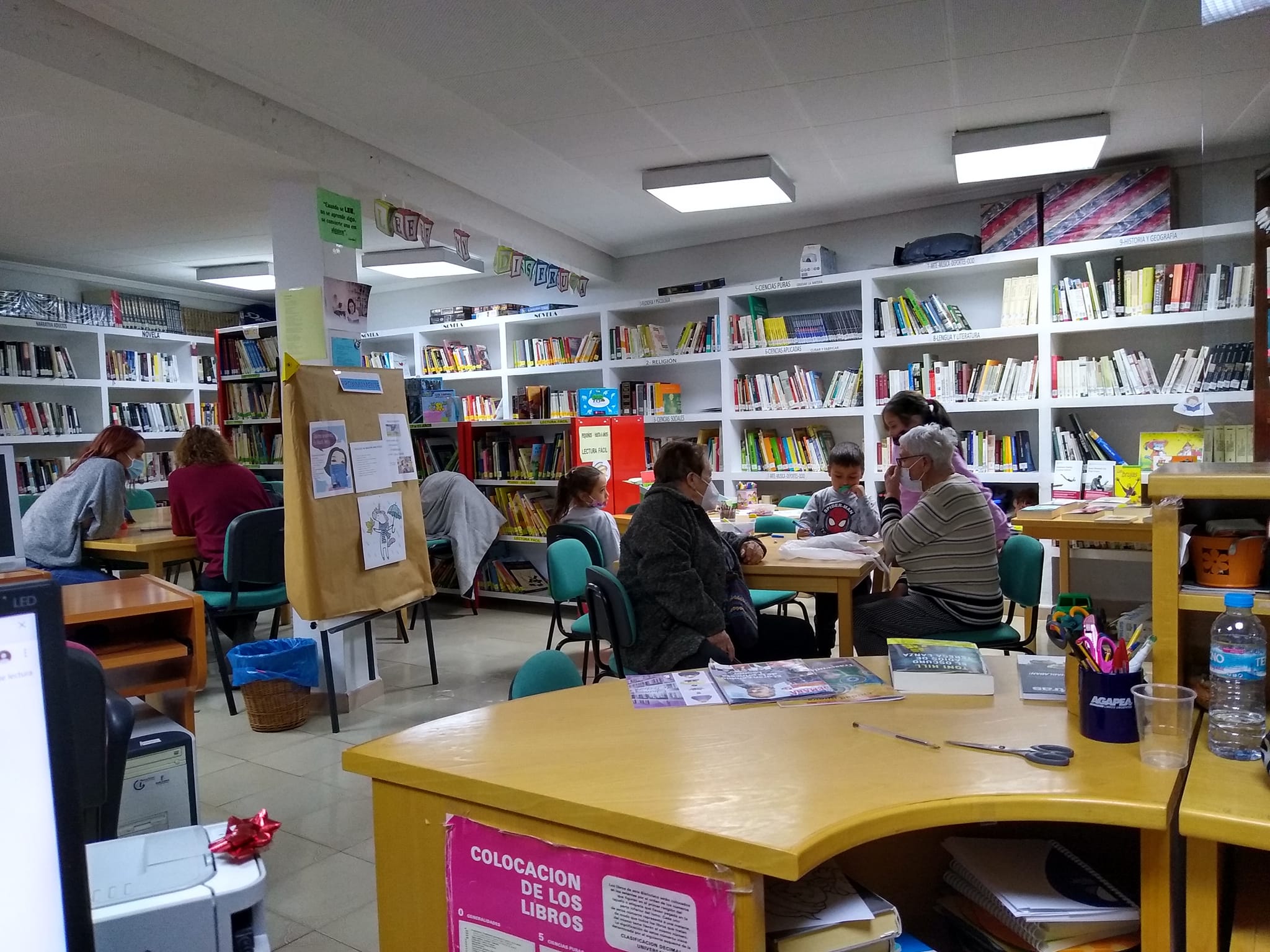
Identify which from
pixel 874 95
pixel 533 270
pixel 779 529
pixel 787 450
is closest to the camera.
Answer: pixel 874 95

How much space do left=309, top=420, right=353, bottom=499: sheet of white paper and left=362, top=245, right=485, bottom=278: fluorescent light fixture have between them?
302cm

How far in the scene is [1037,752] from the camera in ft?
4.59

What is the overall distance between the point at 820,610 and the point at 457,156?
3064 millimetres

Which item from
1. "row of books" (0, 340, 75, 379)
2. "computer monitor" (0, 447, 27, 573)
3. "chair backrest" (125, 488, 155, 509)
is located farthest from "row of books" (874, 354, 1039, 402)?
"row of books" (0, 340, 75, 379)

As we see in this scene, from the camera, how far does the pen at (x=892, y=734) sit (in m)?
1.46

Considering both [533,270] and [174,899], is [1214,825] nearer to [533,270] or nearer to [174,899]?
[174,899]

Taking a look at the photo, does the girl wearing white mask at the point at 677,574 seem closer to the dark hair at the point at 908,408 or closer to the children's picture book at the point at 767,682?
the children's picture book at the point at 767,682

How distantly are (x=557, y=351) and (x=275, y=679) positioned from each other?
13.1ft

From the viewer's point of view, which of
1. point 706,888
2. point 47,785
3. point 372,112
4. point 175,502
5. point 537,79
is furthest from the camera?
point 175,502

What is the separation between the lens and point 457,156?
15.5ft

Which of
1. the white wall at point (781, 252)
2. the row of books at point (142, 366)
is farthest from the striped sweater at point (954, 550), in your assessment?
the row of books at point (142, 366)

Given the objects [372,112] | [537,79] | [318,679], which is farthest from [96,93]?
[318,679]

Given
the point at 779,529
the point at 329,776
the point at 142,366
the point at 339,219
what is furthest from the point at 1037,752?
the point at 142,366

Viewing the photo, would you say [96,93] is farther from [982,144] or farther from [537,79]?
[982,144]
